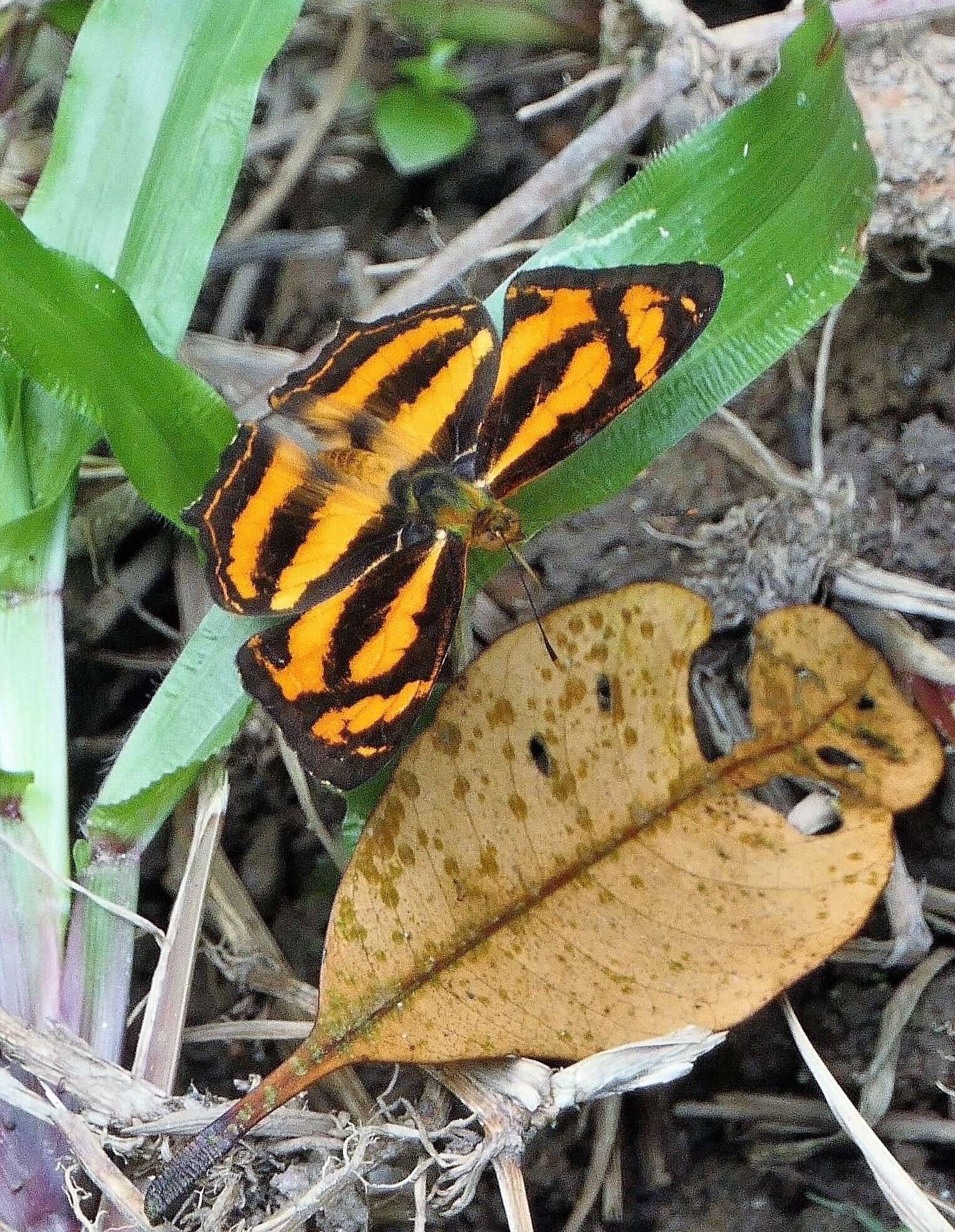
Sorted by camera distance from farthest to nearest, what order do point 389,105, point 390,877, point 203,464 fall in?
1. point 389,105
2. point 203,464
3. point 390,877

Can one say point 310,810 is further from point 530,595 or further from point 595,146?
point 595,146

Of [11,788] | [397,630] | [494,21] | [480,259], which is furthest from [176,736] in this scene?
[494,21]

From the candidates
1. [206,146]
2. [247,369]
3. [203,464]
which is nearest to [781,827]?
[203,464]

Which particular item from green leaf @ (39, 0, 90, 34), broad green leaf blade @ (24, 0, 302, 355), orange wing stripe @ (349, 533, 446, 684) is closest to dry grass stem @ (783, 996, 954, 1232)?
orange wing stripe @ (349, 533, 446, 684)

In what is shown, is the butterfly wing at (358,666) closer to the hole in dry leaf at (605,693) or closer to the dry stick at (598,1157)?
the hole in dry leaf at (605,693)

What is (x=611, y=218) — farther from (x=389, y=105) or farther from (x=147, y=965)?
(x=147, y=965)

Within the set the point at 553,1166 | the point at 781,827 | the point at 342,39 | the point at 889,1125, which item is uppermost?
the point at 342,39

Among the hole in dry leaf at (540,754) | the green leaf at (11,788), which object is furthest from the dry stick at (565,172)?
the green leaf at (11,788)
